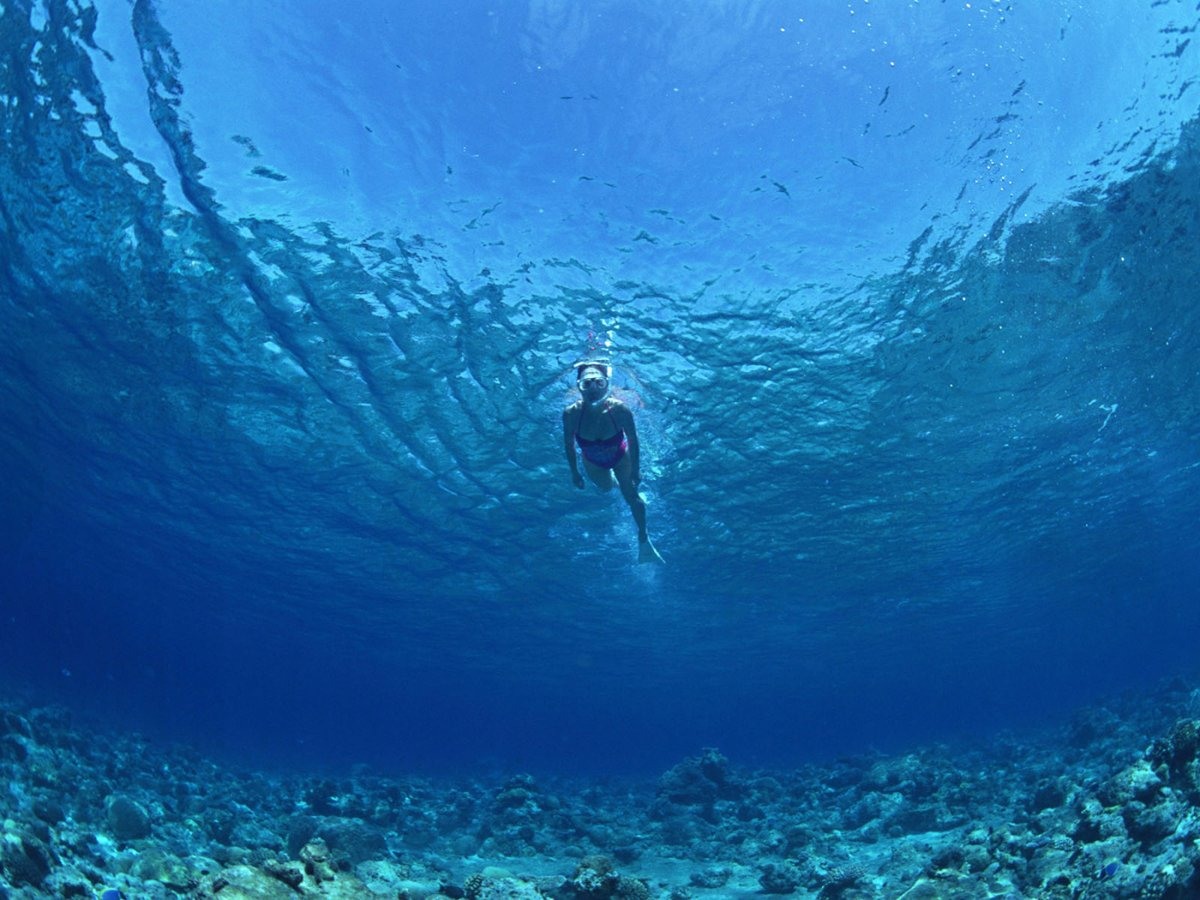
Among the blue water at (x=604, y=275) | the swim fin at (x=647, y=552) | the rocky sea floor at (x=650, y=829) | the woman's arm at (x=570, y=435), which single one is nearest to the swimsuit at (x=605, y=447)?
the woman's arm at (x=570, y=435)

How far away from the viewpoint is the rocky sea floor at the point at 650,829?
6.01 metres

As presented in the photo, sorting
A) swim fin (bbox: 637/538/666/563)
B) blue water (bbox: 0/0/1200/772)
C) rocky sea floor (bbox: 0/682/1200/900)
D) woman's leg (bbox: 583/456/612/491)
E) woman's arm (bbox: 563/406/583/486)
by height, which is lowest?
rocky sea floor (bbox: 0/682/1200/900)

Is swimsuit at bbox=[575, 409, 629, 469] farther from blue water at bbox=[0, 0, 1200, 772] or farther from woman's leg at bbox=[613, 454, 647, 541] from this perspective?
blue water at bbox=[0, 0, 1200, 772]

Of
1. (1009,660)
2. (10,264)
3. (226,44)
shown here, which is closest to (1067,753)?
(226,44)

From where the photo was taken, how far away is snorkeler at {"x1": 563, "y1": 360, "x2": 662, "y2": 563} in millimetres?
10711

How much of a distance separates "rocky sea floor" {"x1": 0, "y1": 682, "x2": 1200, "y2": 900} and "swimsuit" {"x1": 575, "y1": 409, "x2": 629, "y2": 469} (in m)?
6.03

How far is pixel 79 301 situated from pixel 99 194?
5.30 metres

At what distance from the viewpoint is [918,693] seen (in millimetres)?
122750

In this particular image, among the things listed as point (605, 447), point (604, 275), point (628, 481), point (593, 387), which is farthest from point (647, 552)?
point (604, 275)

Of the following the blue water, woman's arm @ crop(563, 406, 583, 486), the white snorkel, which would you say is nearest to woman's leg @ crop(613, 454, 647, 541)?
woman's arm @ crop(563, 406, 583, 486)

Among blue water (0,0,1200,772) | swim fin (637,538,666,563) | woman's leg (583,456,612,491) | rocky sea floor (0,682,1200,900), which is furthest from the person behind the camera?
swim fin (637,538,666,563)

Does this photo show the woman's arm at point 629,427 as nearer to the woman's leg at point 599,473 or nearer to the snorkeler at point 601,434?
the snorkeler at point 601,434

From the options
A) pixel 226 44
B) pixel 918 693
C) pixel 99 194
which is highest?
pixel 918 693

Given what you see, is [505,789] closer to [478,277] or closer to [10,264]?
[478,277]
